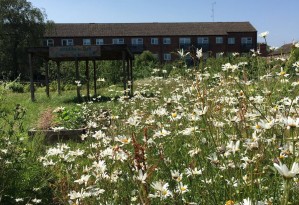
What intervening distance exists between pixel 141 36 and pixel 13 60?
59.2 feet

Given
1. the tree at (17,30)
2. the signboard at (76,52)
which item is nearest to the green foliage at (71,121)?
the signboard at (76,52)

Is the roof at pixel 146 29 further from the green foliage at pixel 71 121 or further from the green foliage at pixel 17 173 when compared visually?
the green foliage at pixel 17 173

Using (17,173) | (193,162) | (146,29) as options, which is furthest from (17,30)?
(193,162)

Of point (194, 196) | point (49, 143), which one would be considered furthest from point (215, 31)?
point (194, 196)

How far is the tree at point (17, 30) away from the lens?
37812 mm

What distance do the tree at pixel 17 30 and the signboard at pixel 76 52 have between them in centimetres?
2537

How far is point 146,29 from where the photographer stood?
53.1 meters

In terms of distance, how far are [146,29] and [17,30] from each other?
Result: 18.7 metres

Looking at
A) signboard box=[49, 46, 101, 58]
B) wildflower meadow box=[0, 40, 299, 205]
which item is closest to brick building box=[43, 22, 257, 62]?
signboard box=[49, 46, 101, 58]

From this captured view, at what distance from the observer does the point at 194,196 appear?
246 cm

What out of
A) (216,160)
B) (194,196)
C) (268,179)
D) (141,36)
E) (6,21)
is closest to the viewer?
(216,160)

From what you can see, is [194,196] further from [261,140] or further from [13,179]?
[13,179]

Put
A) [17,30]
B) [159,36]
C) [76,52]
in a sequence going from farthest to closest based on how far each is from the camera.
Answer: [159,36]
[17,30]
[76,52]

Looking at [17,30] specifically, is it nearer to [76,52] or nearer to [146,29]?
[146,29]
